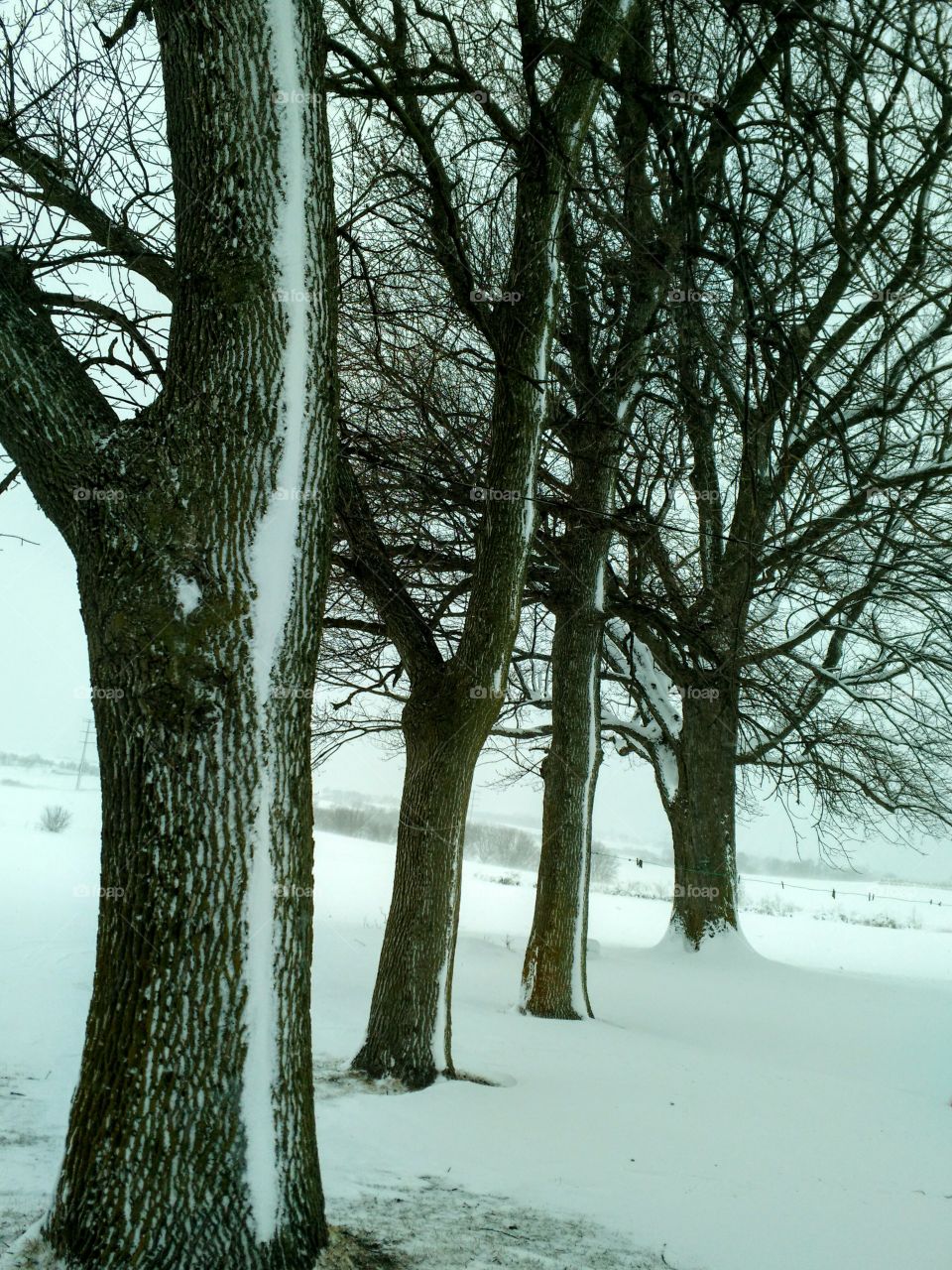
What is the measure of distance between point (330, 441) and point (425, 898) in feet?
9.77

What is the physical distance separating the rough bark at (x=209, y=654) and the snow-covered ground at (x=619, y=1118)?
0.59 metres

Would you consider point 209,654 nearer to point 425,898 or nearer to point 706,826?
point 425,898

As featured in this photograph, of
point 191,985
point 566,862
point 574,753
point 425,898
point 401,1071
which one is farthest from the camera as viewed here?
point 574,753

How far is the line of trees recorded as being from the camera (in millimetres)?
2326

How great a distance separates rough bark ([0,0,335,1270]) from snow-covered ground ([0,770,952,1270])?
1.94 feet

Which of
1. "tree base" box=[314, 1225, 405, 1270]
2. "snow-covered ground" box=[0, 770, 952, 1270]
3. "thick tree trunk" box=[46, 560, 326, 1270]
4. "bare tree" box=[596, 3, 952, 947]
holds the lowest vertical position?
"snow-covered ground" box=[0, 770, 952, 1270]

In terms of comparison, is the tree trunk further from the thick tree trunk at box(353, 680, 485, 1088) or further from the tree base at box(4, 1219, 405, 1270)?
the tree base at box(4, 1219, 405, 1270)

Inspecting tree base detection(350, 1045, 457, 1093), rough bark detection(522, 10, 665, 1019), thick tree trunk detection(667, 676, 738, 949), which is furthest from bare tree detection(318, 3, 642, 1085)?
thick tree trunk detection(667, 676, 738, 949)

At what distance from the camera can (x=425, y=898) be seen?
4.85 metres

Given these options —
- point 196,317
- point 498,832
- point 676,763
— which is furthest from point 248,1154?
point 498,832

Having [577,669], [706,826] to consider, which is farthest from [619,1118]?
[706,826]

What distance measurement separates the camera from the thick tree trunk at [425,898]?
4.64m

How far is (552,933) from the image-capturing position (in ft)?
23.8

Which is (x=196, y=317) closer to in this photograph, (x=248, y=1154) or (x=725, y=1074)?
(x=248, y=1154)
